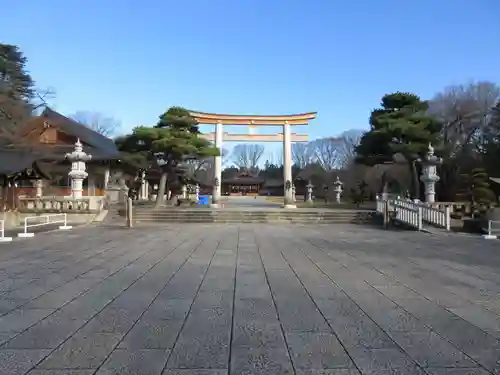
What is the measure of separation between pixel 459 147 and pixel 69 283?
110ft

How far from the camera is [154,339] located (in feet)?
12.4

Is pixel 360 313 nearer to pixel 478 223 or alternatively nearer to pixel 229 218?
pixel 478 223

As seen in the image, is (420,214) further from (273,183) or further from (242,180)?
(242,180)

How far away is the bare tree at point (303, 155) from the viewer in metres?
64.9

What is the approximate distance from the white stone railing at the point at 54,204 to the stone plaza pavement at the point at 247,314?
10386 millimetres

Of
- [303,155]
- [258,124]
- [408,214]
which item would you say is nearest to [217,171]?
[258,124]

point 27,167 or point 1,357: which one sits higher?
point 27,167

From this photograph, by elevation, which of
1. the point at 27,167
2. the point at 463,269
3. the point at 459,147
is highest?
the point at 459,147

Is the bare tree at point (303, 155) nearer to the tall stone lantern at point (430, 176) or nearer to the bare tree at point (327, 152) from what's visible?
the bare tree at point (327, 152)

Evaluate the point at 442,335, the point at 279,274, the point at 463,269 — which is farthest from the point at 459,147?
the point at 442,335

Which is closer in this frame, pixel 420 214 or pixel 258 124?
pixel 420 214

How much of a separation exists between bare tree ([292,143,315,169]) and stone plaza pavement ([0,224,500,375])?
56258mm

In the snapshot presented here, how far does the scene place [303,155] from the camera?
6681 centimetres

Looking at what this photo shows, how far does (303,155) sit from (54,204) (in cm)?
5087
